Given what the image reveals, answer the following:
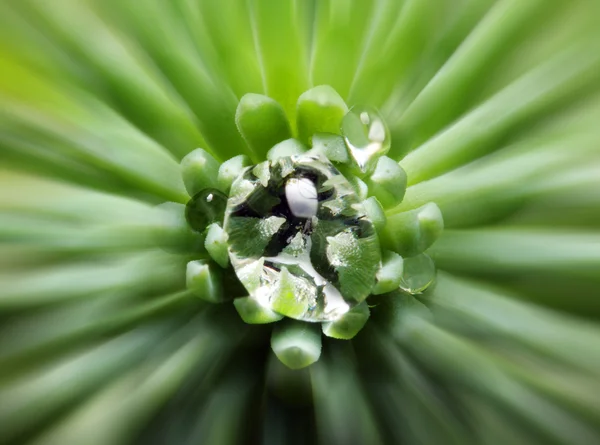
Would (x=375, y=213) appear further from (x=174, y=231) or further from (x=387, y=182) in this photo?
(x=174, y=231)

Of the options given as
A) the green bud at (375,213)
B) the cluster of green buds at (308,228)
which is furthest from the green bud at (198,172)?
the green bud at (375,213)

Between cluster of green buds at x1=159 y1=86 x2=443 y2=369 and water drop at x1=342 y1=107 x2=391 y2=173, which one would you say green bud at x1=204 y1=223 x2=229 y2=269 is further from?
water drop at x1=342 y1=107 x2=391 y2=173

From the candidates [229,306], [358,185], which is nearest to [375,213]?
[358,185]

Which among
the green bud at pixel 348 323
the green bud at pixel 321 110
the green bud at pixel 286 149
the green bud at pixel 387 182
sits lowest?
the green bud at pixel 348 323

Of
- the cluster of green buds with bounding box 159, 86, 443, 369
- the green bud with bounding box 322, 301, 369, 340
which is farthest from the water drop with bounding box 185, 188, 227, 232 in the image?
the green bud with bounding box 322, 301, 369, 340

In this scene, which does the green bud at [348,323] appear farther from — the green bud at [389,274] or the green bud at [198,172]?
the green bud at [198,172]
